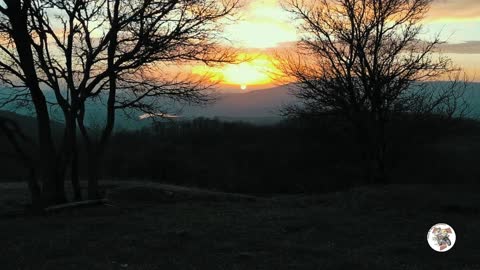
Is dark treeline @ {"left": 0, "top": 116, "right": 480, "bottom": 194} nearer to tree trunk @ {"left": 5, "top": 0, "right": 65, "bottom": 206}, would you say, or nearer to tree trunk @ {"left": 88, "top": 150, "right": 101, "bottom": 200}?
tree trunk @ {"left": 5, "top": 0, "right": 65, "bottom": 206}

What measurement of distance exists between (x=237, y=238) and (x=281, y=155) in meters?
57.5

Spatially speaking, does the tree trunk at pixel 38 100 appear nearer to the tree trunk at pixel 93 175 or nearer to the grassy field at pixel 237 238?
the tree trunk at pixel 93 175

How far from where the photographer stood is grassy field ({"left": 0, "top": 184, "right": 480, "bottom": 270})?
24.0 feet

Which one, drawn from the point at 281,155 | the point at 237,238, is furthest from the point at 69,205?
the point at 281,155

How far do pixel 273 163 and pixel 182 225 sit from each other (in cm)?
5688

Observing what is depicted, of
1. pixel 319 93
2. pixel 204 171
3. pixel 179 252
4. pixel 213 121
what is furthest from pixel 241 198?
pixel 213 121

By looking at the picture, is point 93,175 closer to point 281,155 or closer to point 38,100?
point 38,100

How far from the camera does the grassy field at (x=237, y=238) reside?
732cm

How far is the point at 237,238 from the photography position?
9.33m

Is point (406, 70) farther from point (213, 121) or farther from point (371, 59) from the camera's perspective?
point (213, 121)

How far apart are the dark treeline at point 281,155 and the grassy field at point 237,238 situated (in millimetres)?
4241

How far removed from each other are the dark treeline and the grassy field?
4.24 m

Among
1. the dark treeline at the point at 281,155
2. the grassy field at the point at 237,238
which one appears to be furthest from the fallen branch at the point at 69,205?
the dark treeline at the point at 281,155

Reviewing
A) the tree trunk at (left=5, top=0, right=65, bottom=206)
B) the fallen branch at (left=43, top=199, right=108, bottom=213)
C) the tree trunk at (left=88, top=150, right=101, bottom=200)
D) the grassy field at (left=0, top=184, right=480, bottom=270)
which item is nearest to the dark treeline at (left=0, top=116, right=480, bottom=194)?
the tree trunk at (left=5, top=0, right=65, bottom=206)
